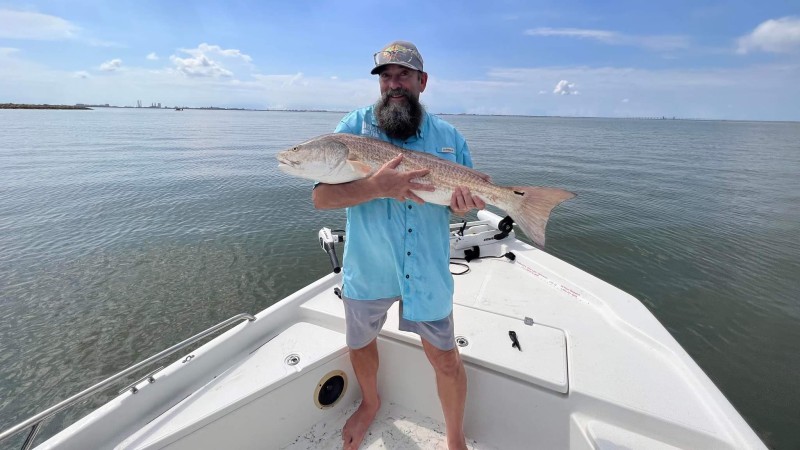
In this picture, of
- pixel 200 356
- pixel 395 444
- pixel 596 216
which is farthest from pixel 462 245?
pixel 596 216

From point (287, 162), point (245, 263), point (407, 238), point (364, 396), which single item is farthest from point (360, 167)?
point (245, 263)

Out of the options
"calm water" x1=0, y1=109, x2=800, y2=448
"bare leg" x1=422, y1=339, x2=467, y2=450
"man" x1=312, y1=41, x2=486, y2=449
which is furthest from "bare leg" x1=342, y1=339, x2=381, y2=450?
"calm water" x1=0, y1=109, x2=800, y2=448

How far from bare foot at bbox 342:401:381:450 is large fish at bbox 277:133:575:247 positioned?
2065 mm

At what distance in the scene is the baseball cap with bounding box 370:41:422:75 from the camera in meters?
2.46

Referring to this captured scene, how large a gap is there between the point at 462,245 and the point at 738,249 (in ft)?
35.1

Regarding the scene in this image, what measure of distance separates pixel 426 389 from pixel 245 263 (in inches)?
296

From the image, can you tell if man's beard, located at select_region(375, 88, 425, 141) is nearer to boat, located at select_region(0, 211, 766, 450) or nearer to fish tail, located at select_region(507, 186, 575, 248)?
fish tail, located at select_region(507, 186, 575, 248)

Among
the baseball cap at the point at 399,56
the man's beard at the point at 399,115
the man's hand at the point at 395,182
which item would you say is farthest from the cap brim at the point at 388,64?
the man's hand at the point at 395,182

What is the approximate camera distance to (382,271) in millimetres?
2682

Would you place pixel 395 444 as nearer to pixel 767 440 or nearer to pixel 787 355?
pixel 767 440

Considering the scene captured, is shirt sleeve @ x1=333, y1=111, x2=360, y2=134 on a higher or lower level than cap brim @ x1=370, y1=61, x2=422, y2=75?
lower

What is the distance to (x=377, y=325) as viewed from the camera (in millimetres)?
2916

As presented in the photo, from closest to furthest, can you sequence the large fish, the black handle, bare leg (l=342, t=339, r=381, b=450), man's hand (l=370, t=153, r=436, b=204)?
man's hand (l=370, t=153, r=436, b=204) < the large fish < bare leg (l=342, t=339, r=381, b=450) < the black handle

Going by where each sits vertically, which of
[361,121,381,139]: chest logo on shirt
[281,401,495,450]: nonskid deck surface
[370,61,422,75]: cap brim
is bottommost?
[281,401,495,450]: nonskid deck surface
